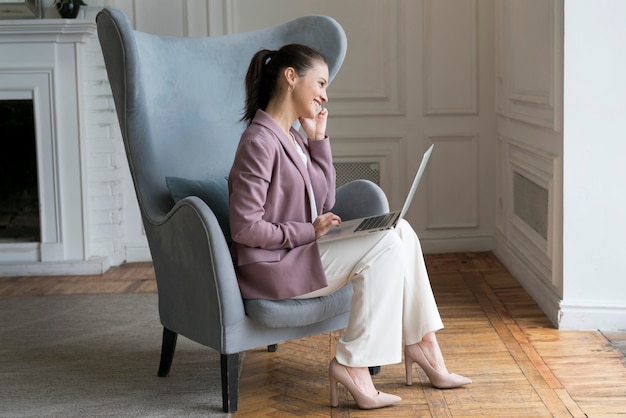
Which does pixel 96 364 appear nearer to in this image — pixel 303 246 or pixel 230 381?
pixel 230 381

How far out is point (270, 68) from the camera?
8.44 feet

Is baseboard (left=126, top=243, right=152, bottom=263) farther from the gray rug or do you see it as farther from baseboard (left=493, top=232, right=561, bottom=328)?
baseboard (left=493, top=232, right=561, bottom=328)

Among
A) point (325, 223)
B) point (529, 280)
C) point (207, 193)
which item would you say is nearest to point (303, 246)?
point (325, 223)

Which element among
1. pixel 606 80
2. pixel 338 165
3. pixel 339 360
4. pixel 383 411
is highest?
pixel 606 80

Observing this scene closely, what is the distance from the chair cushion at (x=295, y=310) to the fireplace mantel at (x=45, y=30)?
251 centimetres

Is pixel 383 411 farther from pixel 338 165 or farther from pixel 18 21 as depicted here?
pixel 18 21

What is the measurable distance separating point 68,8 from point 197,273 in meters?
2.52

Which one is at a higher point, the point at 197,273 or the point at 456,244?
the point at 197,273

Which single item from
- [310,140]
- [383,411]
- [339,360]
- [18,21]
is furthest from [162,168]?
[18,21]

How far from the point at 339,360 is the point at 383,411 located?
0.20 m

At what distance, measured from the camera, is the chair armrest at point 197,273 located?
2.44m

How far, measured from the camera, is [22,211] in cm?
475

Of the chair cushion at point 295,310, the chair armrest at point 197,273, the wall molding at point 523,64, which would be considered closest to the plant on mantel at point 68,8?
the wall molding at point 523,64

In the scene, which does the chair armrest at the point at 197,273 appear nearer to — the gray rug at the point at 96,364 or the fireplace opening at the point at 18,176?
the gray rug at the point at 96,364
